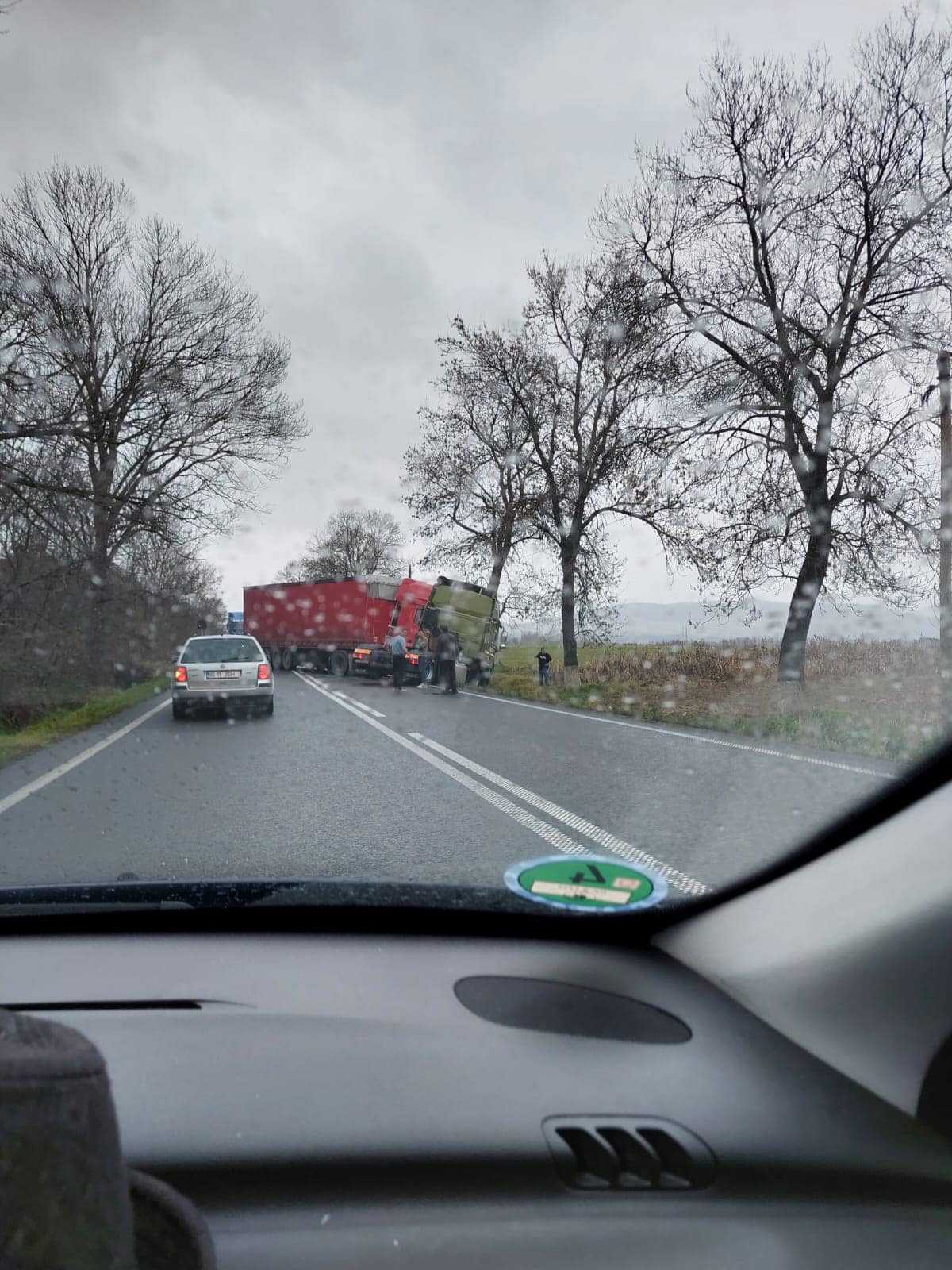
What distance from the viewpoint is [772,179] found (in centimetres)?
2036

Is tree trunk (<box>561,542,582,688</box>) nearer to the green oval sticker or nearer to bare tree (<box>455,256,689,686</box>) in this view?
bare tree (<box>455,256,689,686</box>)

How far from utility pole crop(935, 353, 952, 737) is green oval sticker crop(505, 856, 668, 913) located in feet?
15.4

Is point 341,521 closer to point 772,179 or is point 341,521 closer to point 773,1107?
point 772,179

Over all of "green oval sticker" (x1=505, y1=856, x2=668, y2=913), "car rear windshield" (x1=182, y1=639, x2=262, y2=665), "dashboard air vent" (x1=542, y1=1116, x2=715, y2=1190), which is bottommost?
"dashboard air vent" (x1=542, y1=1116, x2=715, y2=1190)

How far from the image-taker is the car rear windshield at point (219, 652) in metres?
18.6

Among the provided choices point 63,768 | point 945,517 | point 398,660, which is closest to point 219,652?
point 63,768

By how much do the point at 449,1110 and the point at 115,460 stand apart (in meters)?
17.3

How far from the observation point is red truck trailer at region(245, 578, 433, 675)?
34.5 meters

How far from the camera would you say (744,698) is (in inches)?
715

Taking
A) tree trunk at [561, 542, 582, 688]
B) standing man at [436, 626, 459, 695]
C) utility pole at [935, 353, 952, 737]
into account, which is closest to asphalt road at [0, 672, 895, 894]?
utility pole at [935, 353, 952, 737]

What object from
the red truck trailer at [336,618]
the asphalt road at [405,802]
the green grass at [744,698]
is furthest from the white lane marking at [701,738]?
the red truck trailer at [336,618]

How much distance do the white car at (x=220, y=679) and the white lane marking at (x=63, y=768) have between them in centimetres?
98

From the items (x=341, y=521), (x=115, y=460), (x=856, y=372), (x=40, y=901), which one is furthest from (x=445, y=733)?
(x=341, y=521)

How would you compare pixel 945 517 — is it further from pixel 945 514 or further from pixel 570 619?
pixel 570 619
